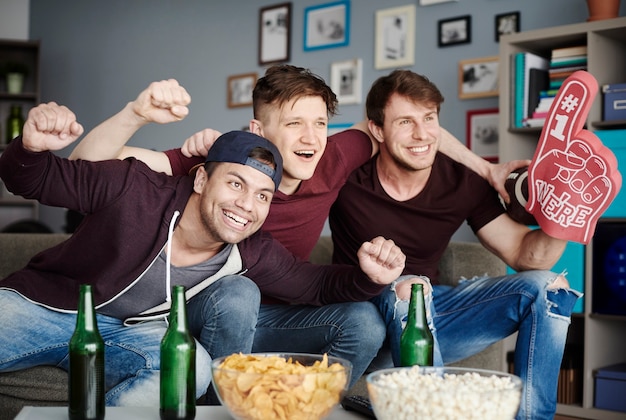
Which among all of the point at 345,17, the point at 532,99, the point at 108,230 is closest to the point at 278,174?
the point at 108,230

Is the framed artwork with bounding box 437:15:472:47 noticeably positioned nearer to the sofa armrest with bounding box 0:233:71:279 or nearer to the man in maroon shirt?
the man in maroon shirt

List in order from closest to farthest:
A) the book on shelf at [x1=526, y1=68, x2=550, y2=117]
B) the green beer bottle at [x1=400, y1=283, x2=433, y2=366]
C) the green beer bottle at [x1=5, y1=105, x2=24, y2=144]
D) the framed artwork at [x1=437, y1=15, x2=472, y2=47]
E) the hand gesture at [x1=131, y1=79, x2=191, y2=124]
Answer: the green beer bottle at [x1=400, y1=283, x2=433, y2=366] < the hand gesture at [x1=131, y1=79, x2=191, y2=124] < the book on shelf at [x1=526, y1=68, x2=550, y2=117] < the framed artwork at [x1=437, y1=15, x2=472, y2=47] < the green beer bottle at [x1=5, y1=105, x2=24, y2=144]

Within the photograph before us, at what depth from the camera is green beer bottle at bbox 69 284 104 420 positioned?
1.35 meters

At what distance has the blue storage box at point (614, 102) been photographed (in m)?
3.28

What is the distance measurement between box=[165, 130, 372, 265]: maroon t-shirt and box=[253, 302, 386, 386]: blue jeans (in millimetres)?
203

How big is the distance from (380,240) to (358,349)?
1.52 ft

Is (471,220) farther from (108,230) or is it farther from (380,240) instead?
(108,230)

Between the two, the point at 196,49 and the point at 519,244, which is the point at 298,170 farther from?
the point at 196,49

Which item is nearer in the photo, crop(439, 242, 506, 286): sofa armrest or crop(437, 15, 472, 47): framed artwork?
crop(439, 242, 506, 286): sofa armrest

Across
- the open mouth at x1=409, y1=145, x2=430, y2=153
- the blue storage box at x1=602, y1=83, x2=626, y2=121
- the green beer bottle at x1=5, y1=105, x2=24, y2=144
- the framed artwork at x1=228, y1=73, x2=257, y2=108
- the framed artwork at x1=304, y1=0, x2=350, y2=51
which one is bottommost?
the open mouth at x1=409, y1=145, x2=430, y2=153

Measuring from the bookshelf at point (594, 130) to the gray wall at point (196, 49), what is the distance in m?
0.36

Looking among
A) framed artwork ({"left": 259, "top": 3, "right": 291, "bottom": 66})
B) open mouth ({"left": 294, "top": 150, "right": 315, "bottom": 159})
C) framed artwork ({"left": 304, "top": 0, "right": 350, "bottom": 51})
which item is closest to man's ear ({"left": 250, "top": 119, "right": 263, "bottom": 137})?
open mouth ({"left": 294, "top": 150, "right": 315, "bottom": 159})

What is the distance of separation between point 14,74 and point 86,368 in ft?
17.2

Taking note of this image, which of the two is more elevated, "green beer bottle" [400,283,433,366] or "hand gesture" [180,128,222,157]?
"hand gesture" [180,128,222,157]
